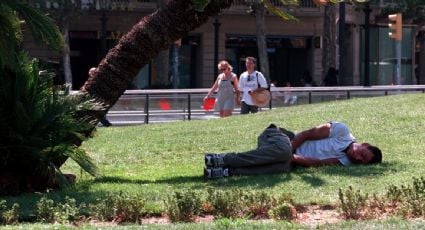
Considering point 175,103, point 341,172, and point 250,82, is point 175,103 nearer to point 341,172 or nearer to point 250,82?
point 250,82

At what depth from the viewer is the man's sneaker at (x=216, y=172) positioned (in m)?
9.61

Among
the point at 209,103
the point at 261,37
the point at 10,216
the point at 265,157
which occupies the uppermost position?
the point at 261,37

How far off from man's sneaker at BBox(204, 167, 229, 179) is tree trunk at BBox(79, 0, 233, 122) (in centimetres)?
157

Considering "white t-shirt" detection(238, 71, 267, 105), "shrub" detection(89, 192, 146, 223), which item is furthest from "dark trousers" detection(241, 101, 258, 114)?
"shrub" detection(89, 192, 146, 223)

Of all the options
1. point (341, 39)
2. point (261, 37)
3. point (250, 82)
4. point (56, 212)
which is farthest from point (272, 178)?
point (261, 37)

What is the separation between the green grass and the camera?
8.75m

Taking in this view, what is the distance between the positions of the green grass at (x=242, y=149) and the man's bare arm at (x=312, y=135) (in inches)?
19.1

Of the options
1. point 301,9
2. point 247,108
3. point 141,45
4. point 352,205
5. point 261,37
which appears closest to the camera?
point 352,205

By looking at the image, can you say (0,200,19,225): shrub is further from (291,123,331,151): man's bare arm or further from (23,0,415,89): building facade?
(23,0,415,89): building facade

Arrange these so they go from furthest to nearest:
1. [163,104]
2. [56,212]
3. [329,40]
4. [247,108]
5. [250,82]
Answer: [329,40], [163,104], [247,108], [250,82], [56,212]

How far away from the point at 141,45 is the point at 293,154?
7.82ft

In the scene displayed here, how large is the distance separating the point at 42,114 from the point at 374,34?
146ft

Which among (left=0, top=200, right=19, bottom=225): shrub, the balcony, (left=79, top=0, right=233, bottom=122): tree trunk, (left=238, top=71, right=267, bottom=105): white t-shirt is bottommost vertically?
(left=0, top=200, right=19, bottom=225): shrub

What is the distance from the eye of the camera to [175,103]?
78.7ft
